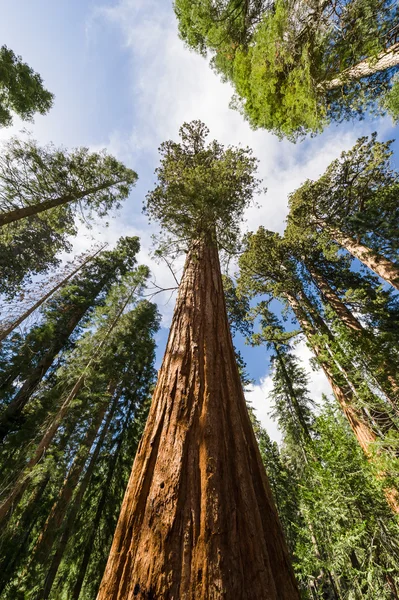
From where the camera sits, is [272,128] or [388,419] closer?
[388,419]

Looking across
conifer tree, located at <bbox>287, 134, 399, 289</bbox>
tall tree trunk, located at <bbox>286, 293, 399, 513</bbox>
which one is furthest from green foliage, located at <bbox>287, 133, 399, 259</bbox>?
tall tree trunk, located at <bbox>286, 293, 399, 513</bbox>

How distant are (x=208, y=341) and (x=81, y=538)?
11217mm

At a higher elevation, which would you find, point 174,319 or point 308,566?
point 174,319

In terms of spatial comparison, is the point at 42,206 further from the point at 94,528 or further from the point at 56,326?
the point at 94,528

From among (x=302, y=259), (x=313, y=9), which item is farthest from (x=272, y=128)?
(x=302, y=259)

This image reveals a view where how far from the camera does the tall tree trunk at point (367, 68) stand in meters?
5.40

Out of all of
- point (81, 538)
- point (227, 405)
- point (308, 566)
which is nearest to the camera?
point (227, 405)

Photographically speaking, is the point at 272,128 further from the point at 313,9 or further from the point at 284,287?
the point at 284,287

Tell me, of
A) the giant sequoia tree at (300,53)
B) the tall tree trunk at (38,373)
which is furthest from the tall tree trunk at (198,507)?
the tall tree trunk at (38,373)

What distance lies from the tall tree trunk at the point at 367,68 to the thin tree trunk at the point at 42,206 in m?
9.55

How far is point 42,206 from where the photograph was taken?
966 cm

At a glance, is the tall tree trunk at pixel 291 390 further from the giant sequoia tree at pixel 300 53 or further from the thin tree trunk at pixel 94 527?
the giant sequoia tree at pixel 300 53

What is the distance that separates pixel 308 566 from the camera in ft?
17.0

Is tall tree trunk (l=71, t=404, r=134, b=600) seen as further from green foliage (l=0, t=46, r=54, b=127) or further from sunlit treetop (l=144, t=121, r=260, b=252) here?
green foliage (l=0, t=46, r=54, b=127)
